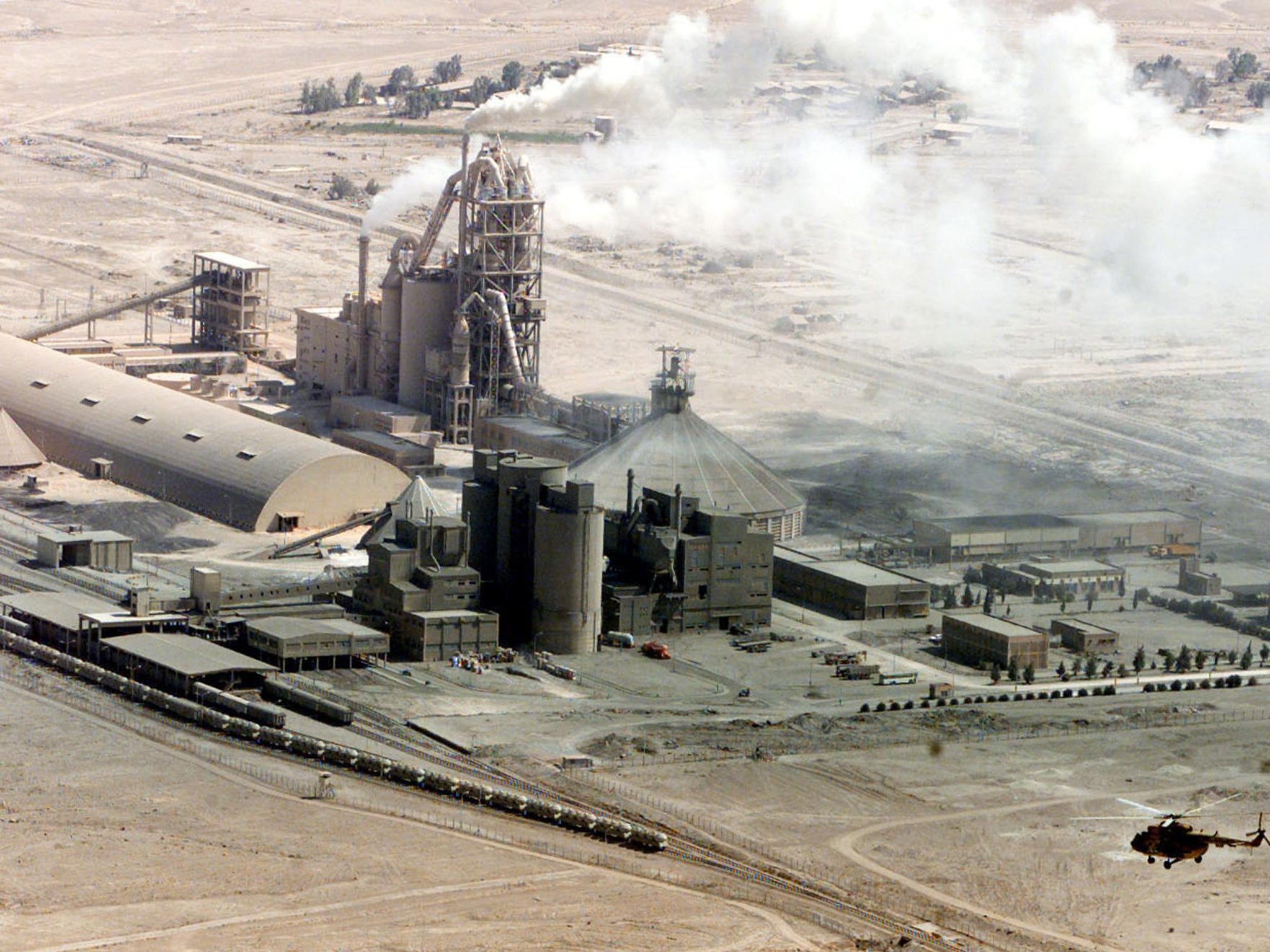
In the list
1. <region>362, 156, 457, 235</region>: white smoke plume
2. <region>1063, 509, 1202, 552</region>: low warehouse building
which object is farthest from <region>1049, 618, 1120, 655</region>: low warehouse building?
<region>362, 156, 457, 235</region>: white smoke plume

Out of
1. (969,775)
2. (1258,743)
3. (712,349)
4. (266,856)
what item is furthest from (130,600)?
(712,349)

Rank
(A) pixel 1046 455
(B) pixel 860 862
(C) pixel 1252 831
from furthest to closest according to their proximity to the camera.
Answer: (A) pixel 1046 455 → (C) pixel 1252 831 → (B) pixel 860 862

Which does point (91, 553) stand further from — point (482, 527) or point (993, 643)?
point (993, 643)

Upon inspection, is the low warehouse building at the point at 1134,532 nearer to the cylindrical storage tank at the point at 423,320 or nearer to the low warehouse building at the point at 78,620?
the cylindrical storage tank at the point at 423,320

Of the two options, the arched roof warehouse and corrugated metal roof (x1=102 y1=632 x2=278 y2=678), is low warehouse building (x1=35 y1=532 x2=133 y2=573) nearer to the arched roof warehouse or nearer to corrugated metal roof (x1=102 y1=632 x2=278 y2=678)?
the arched roof warehouse

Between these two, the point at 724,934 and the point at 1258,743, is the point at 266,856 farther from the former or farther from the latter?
the point at 1258,743

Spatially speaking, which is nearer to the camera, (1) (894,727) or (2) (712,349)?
(1) (894,727)
